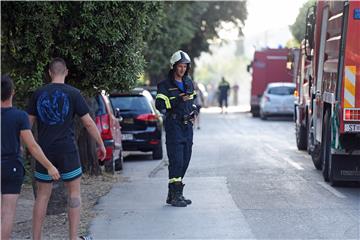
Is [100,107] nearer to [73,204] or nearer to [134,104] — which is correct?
[134,104]

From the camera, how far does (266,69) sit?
3709 cm

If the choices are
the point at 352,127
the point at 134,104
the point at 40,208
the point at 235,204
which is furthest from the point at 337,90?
the point at 134,104

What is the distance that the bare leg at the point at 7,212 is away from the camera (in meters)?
6.87

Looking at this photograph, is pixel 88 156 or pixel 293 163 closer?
pixel 88 156

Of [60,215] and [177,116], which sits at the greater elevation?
[177,116]

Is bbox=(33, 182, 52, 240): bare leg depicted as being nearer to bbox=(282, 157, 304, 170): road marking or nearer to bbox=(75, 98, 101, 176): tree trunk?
bbox=(75, 98, 101, 176): tree trunk

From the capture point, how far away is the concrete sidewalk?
8617 mm

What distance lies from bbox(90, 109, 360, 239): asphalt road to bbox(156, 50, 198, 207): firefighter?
1.15 feet

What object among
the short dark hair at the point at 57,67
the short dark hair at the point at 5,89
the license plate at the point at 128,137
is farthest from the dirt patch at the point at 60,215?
the license plate at the point at 128,137

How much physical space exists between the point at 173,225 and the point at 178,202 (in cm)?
120

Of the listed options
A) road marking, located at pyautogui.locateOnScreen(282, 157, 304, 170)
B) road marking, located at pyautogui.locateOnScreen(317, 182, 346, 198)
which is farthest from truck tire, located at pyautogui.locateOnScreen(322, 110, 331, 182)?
road marking, located at pyautogui.locateOnScreen(282, 157, 304, 170)

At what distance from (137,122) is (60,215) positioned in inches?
325

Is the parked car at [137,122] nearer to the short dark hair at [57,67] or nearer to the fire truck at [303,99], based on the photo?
the fire truck at [303,99]

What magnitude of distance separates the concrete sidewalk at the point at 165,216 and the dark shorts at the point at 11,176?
1870mm
